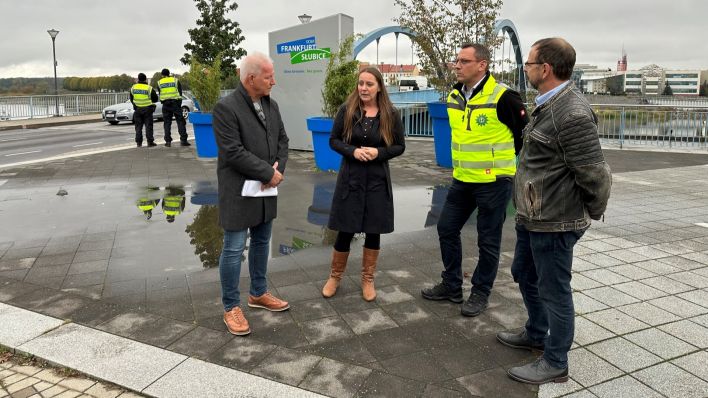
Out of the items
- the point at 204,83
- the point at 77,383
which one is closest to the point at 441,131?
the point at 204,83

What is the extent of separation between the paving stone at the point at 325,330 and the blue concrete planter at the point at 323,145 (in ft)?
19.5

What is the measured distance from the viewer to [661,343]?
332 cm

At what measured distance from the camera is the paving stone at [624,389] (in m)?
2.74

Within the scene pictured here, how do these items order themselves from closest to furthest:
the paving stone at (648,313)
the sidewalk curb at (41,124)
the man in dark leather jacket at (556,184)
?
the man in dark leather jacket at (556,184) → the paving stone at (648,313) → the sidewalk curb at (41,124)

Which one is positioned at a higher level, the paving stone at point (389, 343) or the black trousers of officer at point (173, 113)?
the black trousers of officer at point (173, 113)

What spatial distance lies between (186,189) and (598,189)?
6.70 metres

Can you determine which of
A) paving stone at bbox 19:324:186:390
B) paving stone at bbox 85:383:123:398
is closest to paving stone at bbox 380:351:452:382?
paving stone at bbox 19:324:186:390

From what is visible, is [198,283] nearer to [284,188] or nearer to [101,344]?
[101,344]

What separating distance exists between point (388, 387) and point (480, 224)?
1440 millimetres

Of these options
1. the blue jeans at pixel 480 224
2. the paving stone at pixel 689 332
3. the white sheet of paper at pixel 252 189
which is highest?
the white sheet of paper at pixel 252 189

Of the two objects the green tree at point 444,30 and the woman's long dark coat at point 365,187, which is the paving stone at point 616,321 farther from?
the green tree at point 444,30

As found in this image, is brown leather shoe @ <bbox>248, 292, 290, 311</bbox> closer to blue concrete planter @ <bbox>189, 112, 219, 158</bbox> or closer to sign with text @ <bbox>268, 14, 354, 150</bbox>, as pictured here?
blue concrete planter @ <bbox>189, 112, 219, 158</bbox>

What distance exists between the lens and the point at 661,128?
13.9 metres

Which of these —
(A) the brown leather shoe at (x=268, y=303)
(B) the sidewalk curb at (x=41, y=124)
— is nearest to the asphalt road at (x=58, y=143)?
(B) the sidewalk curb at (x=41, y=124)
